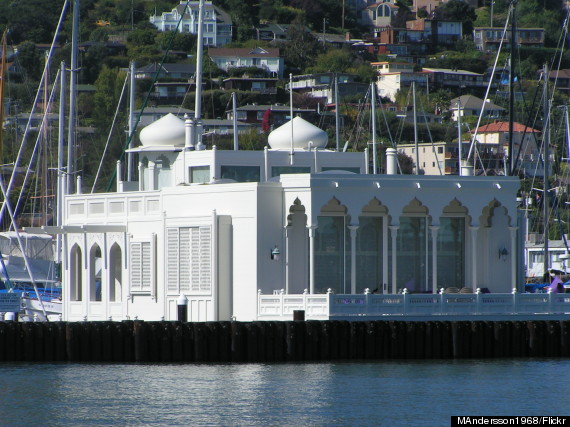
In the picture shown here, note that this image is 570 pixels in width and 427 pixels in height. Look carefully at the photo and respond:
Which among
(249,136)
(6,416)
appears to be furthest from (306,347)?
(249,136)

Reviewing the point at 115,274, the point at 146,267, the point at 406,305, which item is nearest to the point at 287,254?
the point at 406,305

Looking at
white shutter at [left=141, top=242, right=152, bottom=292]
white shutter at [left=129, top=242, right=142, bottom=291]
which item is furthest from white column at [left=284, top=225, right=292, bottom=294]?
white shutter at [left=129, top=242, right=142, bottom=291]

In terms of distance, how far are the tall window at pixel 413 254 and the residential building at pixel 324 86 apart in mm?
133796

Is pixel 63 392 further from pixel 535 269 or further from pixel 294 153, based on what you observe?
pixel 535 269

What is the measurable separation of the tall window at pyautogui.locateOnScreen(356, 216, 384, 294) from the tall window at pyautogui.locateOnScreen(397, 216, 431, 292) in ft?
2.50

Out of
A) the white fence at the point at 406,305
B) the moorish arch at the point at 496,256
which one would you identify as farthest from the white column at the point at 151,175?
the moorish arch at the point at 496,256

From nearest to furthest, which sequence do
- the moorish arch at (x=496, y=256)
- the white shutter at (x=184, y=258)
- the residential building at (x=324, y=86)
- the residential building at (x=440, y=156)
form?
the white shutter at (x=184, y=258) → the moorish arch at (x=496, y=256) → the residential building at (x=440, y=156) → the residential building at (x=324, y=86)

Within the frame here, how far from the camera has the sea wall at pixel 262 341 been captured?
4416cm

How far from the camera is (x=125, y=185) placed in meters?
56.3

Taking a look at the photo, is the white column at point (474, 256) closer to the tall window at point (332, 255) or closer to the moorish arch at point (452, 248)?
the moorish arch at point (452, 248)

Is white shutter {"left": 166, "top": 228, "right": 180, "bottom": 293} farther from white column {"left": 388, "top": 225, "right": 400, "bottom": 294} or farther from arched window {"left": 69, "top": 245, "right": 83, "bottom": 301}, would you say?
white column {"left": 388, "top": 225, "right": 400, "bottom": 294}

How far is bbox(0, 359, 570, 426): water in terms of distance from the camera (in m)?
36.6

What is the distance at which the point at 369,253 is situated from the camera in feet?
159

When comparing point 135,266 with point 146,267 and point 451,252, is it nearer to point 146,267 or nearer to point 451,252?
point 146,267
